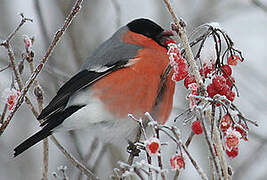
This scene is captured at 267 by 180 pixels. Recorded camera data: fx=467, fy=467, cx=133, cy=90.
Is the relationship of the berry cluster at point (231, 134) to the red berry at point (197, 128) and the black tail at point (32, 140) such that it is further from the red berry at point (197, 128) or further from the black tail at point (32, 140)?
the black tail at point (32, 140)

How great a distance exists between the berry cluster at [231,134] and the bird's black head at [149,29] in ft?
4.49

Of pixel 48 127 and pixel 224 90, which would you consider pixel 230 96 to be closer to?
pixel 224 90

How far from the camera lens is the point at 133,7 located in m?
5.38

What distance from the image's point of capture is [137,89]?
2332mm

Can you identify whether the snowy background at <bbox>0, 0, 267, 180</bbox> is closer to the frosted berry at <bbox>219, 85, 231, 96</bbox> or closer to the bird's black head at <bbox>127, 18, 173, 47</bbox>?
the bird's black head at <bbox>127, 18, 173, 47</bbox>

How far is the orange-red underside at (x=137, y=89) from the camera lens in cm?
233

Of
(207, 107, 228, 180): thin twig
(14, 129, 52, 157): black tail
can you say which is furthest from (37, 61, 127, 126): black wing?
(207, 107, 228, 180): thin twig

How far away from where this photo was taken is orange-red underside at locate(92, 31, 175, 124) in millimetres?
2328

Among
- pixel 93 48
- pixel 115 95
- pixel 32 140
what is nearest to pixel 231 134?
pixel 32 140

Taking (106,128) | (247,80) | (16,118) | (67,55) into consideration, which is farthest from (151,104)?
(16,118)

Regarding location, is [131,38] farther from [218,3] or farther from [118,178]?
[218,3]

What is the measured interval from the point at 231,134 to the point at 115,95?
3.96 feet

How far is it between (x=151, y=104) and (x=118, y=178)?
98 centimetres

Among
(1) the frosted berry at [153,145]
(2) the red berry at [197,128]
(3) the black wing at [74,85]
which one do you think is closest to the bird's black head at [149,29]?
(3) the black wing at [74,85]
